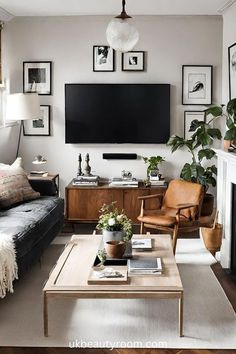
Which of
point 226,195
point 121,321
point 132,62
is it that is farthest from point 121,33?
point 132,62

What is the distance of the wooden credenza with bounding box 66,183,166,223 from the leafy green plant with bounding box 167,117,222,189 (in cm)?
42

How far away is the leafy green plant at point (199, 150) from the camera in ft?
20.1

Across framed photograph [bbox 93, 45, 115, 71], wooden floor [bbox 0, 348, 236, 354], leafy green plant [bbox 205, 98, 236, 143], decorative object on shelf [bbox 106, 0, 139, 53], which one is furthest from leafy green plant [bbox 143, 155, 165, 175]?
wooden floor [bbox 0, 348, 236, 354]

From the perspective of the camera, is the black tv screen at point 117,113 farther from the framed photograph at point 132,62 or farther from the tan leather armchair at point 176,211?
the tan leather armchair at point 176,211

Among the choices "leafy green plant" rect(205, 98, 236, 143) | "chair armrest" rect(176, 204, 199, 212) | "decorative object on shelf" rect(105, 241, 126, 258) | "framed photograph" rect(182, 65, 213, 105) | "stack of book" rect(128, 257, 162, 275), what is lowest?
"stack of book" rect(128, 257, 162, 275)

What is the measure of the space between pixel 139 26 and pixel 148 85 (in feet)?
2.32

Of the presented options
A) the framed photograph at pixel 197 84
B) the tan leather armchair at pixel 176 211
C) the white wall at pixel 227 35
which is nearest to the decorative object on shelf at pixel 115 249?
the tan leather armchair at pixel 176 211

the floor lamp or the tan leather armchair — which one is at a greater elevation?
the floor lamp

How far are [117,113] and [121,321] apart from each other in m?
3.41

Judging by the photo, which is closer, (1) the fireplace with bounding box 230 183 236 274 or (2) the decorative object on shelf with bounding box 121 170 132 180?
(1) the fireplace with bounding box 230 183 236 274

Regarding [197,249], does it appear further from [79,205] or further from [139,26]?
[139,26]

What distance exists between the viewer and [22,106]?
6.16 meters

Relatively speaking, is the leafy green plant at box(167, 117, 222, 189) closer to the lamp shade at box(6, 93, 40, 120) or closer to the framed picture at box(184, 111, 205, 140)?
the framed picture at box(184, 111, 205, 140)

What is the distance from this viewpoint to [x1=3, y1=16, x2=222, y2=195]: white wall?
21.5ft
